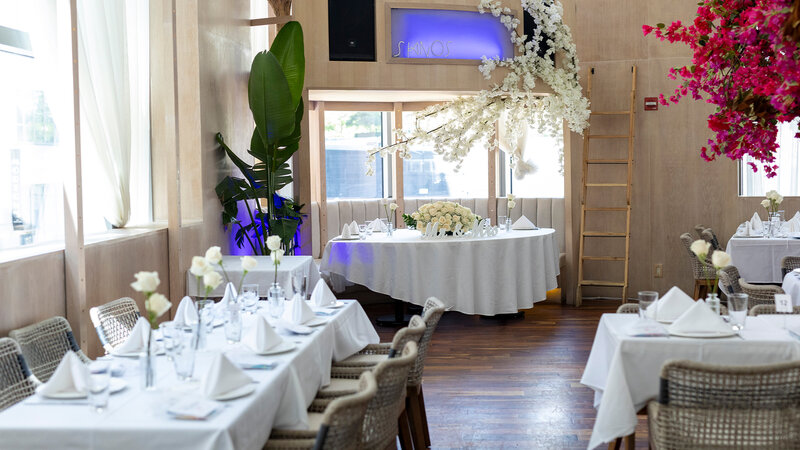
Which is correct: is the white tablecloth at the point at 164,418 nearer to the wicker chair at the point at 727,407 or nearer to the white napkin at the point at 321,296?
the white napkin at the point at 321,296

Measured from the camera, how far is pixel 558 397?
529cm

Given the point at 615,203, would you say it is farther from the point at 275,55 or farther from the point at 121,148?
the point at 121,148

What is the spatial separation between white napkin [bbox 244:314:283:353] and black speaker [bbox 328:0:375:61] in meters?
5.58

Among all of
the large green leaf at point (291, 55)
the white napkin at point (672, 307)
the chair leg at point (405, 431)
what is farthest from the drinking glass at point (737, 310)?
the large green leaf at point (291, 55)

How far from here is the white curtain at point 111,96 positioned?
16.3 feet

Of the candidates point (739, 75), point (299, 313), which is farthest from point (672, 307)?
point (299, 313)

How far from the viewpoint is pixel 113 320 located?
13.8 ft

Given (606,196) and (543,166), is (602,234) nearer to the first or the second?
(606,196)

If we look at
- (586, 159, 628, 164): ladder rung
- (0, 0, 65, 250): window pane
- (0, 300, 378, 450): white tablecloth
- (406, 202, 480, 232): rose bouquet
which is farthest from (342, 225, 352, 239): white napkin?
(0, 300, 378, 450): white tablecloth

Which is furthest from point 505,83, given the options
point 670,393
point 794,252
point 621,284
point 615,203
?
point 670,393

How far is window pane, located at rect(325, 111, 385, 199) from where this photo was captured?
33.8ft

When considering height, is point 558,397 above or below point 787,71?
below

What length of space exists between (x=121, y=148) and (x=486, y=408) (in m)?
2.92

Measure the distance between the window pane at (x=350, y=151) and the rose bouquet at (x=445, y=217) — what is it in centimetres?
258
